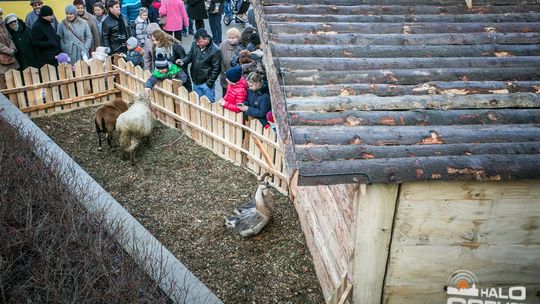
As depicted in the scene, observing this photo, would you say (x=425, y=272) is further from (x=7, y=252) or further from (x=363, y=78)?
(x=7, y=252)

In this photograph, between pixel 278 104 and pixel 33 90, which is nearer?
pixel 278 104

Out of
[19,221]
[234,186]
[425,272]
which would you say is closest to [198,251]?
[234,186]

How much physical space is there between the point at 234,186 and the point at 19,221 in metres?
3.64

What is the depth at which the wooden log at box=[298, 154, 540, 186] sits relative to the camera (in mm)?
3479

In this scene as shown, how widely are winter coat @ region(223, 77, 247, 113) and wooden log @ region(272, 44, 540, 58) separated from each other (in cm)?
384

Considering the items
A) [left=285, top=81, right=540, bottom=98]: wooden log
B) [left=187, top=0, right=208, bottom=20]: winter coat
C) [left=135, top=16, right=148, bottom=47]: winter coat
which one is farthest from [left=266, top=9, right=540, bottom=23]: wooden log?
[left=187, top=0, right=208, bottom=20]: winter coat

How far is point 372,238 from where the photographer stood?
13.6ft

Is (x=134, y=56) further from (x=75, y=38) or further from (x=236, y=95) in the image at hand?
(x=236, y=95)

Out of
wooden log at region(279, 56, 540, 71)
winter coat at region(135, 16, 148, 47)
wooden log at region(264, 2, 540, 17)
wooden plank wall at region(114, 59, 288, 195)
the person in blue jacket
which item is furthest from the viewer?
winter coat at region(135, 16, 148, 47)

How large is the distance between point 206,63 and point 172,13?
15.9 feet

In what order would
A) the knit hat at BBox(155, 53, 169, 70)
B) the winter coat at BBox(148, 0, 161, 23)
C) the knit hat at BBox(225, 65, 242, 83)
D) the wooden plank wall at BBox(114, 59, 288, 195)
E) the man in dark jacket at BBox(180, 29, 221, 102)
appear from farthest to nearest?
1. the winter coat at BBox(148, 0, 161, 23)
2. the knit hat at BBox(155, 53, 169, 70)
3. the man in dark jacket at BBox(180, 29, 221, 102)
4. the knit hat at BBox(225, 65, 242, 83)
5. the wooden plank wall at BBox(114, 59, 288, 195)

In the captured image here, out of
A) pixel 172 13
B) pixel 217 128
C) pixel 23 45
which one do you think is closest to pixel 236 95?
pixel 217 128

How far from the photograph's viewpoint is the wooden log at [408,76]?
4.47m

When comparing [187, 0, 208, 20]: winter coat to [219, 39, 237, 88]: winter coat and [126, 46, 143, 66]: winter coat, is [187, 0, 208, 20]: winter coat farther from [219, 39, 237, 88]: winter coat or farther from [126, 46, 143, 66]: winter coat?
[219, 39, 237, 88]: winter coat
